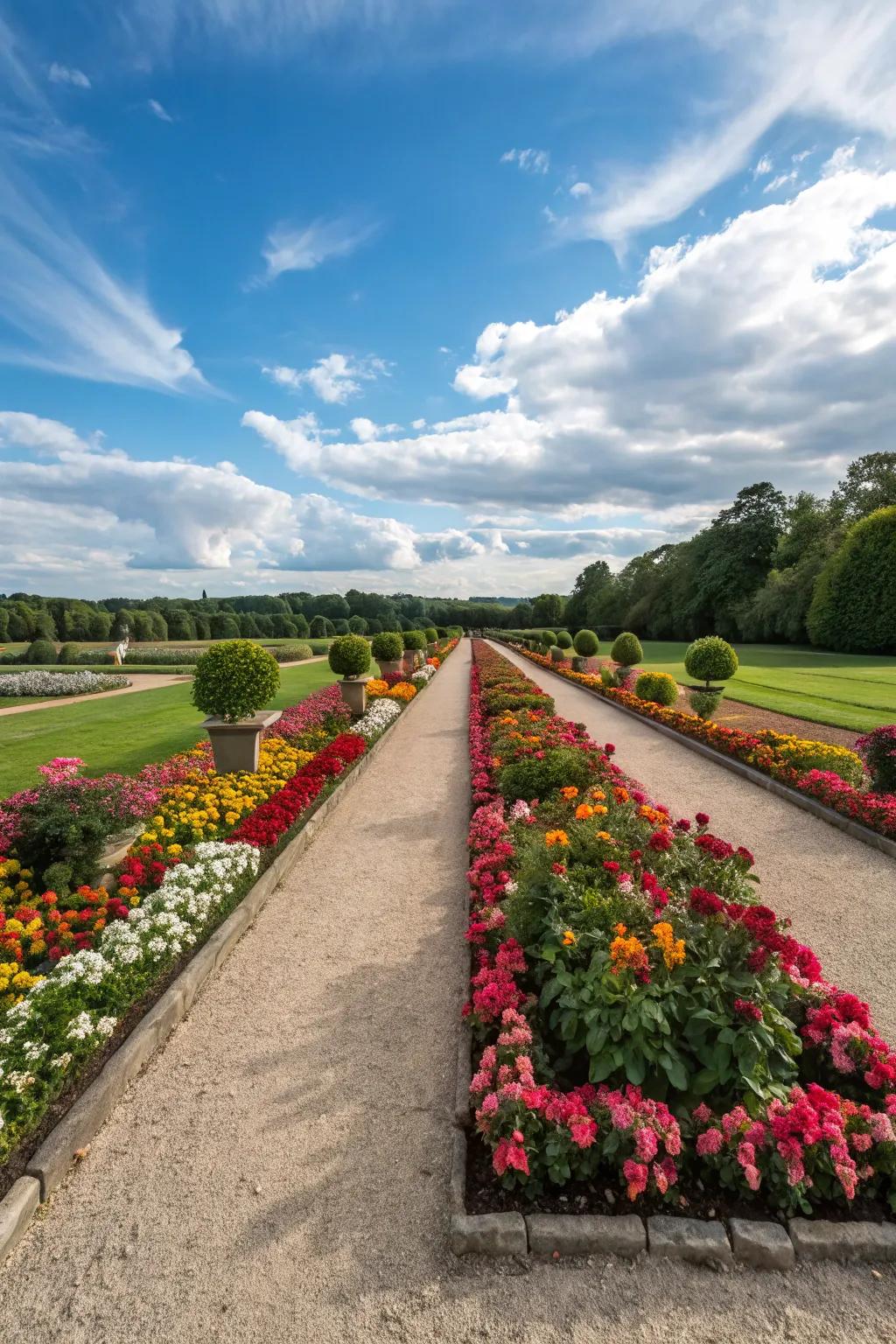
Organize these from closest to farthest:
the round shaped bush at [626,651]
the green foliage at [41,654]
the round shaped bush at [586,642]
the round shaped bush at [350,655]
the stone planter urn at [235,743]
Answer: the stone planter urn at [235,743] < the round shaped bush at [350,655] < the round shaped bush at [626,651] < the green foliage at [41,654] < the round shaped bush at [586,642]

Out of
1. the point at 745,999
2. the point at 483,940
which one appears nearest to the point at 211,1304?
the point at 483,940

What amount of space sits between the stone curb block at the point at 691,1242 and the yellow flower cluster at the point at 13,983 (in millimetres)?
3558

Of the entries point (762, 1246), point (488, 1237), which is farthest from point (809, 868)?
point (488, 1237)

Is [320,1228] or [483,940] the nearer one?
[320,1228]

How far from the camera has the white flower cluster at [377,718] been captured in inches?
438

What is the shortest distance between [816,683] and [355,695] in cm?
1589

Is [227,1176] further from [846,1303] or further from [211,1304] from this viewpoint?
[846,1303]

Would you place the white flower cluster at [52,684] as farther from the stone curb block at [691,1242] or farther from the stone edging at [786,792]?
the stone curb block at [691,1242]

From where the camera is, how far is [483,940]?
3.87 m

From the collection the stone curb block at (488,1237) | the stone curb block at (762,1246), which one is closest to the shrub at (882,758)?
the stone curb block at (762,1246)

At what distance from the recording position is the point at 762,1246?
2.20 metres

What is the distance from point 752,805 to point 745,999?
5.44 metres

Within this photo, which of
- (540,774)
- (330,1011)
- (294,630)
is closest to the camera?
(330,1011)

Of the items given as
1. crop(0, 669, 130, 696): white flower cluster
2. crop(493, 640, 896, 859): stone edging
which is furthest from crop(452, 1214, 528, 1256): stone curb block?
crop(0, 669, 130, 696): white flower cluster
